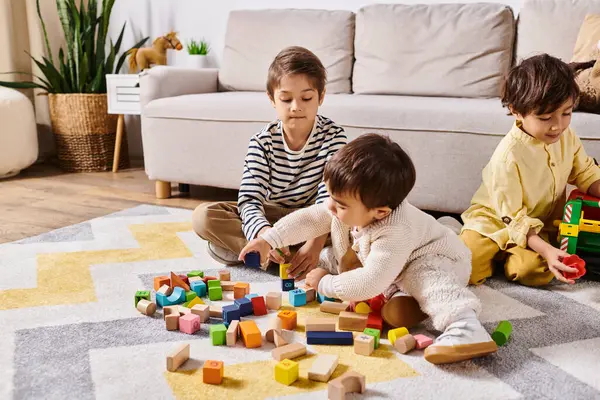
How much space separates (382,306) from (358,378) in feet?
1.09

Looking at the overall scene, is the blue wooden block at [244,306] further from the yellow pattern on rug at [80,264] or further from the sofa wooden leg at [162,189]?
the sofa wooden leg at [162,189]

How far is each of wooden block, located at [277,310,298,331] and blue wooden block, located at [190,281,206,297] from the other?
10.7 inches

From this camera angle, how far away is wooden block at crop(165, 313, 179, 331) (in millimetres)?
1243

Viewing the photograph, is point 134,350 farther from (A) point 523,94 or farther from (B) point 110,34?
(B) point 110,34

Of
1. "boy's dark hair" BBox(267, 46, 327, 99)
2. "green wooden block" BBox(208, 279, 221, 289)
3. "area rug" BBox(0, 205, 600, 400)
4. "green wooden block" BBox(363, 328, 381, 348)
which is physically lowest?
"area rug" BBox(0, 205, 600, 400)

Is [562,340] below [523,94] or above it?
below

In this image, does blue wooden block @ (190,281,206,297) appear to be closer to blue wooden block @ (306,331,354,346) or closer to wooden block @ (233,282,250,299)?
wooden block @ (233,282,250,299)

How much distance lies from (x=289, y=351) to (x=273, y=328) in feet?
0.29

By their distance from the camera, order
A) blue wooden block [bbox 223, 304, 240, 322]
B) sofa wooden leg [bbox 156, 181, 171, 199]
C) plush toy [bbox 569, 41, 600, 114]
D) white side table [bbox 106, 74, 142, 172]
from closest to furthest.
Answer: blue wooden block [bbox 223, 304, 240, 322] → plush toy [bbox 569, 41, 600, 114] → sofa wooden leg [bbox 156, 181, 171, 199] → white side table [bbox 106, 74, 142, 172]

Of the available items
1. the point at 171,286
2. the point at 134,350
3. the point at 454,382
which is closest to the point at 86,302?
the point at 171,286

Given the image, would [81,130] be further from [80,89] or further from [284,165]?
[284,165]

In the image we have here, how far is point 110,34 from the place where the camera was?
3.68 metres

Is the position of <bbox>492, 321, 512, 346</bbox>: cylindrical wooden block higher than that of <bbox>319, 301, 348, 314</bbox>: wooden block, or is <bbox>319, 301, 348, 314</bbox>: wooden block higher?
<bbox>492, 321, 512, 346</bbox>: cylindrical wooden block

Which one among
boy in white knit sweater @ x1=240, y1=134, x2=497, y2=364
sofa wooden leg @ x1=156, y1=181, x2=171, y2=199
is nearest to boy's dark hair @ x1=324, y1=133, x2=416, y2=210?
boy in white knit sweater @ x1=240, y1=134, x2=497, y2=364
